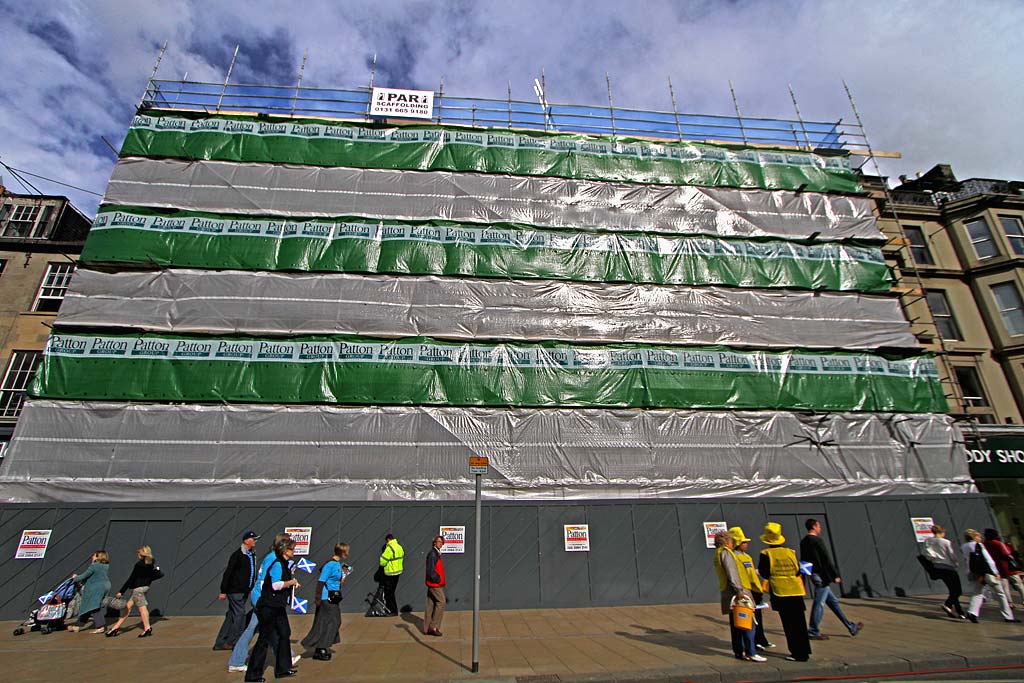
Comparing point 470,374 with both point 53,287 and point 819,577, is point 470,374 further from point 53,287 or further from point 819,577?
point 53,287

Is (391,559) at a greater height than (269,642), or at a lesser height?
greater

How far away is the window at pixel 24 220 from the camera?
2080 centimetres

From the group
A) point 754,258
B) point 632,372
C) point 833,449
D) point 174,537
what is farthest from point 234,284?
point 833,449

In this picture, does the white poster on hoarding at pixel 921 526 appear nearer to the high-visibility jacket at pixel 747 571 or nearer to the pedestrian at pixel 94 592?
the high-visibility jacket at pixel 747 571

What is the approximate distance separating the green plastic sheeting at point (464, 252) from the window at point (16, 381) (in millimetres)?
7082

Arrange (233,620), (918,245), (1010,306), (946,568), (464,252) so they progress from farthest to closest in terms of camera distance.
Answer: (918,245), (1010,306), (464,252), (946,568), (233,620)

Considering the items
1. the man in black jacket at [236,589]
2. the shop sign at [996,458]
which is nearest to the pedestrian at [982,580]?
the shop sign at [996,458]

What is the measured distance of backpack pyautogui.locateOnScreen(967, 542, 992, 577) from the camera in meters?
9.64

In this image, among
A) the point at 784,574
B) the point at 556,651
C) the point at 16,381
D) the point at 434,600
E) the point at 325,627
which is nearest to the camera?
the point at 784,574

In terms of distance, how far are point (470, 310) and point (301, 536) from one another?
24.4 feet

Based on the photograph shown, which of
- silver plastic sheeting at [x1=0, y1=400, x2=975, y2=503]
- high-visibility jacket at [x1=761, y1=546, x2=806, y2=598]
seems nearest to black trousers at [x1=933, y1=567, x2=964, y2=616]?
silver plastic sheeting at [x1=0, y1=400, x2=975, y2=503]

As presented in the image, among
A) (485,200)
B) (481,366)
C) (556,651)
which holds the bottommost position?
(556,651)

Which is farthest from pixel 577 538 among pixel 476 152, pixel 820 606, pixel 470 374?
pixel 476 152

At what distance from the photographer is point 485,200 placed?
16.8 m
